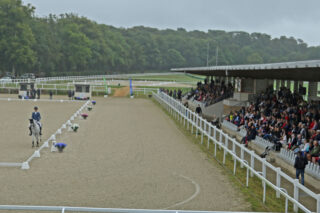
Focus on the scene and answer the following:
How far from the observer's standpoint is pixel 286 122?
16.2 meters

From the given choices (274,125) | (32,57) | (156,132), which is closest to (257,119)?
(274,125)

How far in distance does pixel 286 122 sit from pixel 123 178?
692 cm

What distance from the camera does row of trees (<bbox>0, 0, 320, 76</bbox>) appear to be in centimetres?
7625

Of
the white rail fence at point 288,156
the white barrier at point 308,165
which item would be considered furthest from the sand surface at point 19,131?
the white barrier at point 308,165

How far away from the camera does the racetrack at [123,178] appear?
388 inches

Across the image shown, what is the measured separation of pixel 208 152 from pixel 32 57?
214 ft

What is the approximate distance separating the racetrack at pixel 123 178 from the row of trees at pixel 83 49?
61.9m

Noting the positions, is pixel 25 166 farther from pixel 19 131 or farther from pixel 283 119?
pixel 283 119

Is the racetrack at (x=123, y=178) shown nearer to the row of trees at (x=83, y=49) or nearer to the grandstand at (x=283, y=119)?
the grandstand at (x=283, y=119)

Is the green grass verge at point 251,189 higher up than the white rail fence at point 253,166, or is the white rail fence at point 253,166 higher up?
the white rail fence at point 253,166

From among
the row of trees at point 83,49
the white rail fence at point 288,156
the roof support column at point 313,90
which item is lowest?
the white rail fence at point 288,156

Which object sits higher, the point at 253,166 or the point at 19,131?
the point at 253,166

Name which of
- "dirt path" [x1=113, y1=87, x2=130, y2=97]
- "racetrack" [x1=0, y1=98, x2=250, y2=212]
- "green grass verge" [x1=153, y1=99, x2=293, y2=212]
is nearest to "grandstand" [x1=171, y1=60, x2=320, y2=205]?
"green grass verge" [x1=153, y1=99, x2=293, y2=212]

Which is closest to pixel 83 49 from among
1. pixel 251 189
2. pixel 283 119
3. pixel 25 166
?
pixel 283 119
